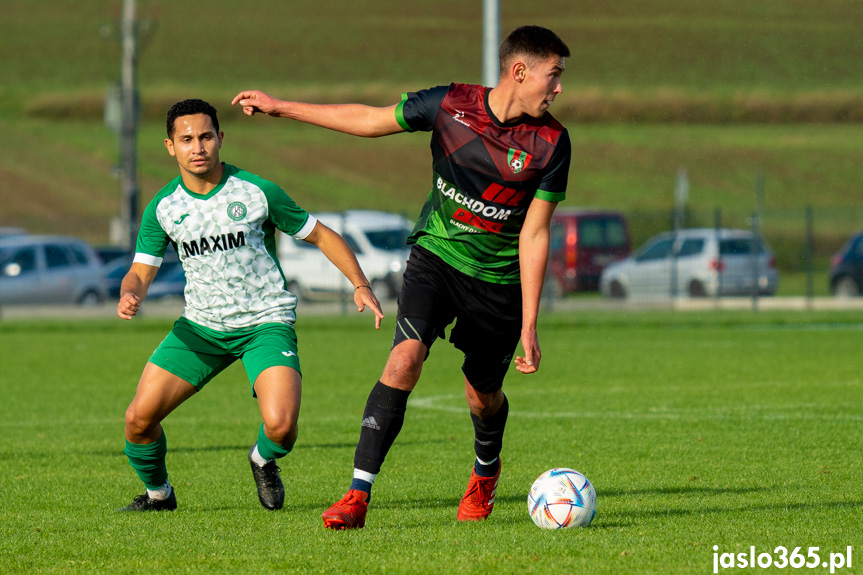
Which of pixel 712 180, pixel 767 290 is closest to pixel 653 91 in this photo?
pixel 712 180

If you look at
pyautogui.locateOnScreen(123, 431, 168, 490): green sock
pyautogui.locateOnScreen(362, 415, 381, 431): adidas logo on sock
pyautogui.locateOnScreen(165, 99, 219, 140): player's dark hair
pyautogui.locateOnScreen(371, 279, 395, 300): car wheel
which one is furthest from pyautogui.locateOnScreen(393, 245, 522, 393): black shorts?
pyautogui.locateOnScreen(371, 279, 395, 300): car wheel

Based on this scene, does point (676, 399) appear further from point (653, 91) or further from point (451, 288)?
point (653, 91)

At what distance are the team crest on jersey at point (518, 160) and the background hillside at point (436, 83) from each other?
1633 inches

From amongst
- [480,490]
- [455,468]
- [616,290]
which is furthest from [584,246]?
[480,490]

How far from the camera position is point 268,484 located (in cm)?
632

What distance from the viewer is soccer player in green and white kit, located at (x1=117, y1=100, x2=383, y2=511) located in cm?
624

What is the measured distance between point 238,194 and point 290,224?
0.30 m

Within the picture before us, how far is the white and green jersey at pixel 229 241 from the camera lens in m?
6.28

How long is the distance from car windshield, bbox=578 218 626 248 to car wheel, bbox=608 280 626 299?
1.65 m

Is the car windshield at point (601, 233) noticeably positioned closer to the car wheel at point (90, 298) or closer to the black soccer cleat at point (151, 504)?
the car wheel at point (90, 298)

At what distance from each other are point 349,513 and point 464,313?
110cm

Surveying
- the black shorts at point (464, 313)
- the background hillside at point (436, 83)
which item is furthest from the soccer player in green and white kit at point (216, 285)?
the background hillside at point (436, 83)

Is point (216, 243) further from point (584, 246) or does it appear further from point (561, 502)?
point (584, 246)

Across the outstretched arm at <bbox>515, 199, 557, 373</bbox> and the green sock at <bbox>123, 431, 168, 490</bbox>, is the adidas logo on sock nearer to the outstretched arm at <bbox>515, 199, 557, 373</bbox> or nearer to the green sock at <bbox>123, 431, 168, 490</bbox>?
the outstretched arm at <bbox>515, 199, 557, 373</bbox>
